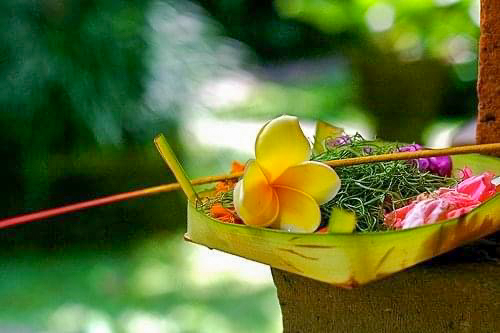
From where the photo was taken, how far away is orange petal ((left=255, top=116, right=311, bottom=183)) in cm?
34

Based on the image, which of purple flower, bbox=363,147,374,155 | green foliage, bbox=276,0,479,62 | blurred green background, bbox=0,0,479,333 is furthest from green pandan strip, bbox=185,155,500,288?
green foliage, bbox=276,0,479,62

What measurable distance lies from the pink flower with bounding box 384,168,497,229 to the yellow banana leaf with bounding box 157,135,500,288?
0.01 meters

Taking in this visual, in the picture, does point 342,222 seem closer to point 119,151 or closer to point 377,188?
point 377,188

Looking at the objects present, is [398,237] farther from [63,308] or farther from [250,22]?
[250,22]

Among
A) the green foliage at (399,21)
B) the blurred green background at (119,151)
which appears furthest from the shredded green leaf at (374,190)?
the green foliage at (399,21)

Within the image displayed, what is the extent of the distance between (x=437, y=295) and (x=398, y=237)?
0.07 metres

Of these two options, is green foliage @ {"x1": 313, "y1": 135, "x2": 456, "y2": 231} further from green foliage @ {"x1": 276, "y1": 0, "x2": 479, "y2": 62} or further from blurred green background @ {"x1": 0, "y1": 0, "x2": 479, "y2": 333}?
green foliage @ {"x1": 276, "y1": 0, "x2": 479, "y2": 62}

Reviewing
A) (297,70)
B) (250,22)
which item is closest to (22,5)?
(250,22)

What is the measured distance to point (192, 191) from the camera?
37 centimetres

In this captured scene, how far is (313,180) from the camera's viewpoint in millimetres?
348

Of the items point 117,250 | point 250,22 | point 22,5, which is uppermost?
point 22,5

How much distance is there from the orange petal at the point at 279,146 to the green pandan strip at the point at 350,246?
0.03m

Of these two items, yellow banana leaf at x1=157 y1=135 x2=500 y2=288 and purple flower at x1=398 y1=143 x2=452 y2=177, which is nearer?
yellow banana leaf at x1=157 y1=135 x2=500 y2=288

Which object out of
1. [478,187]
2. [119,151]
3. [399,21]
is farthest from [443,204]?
[399,21]
